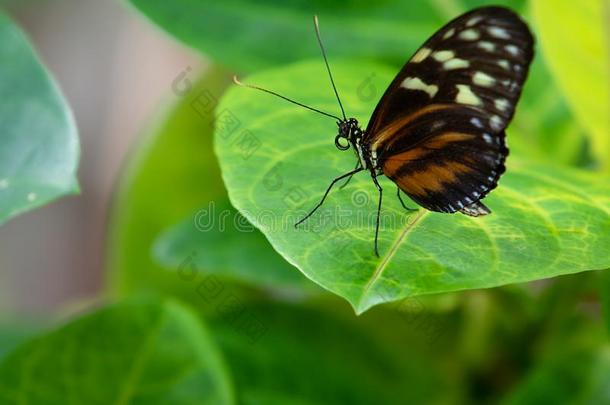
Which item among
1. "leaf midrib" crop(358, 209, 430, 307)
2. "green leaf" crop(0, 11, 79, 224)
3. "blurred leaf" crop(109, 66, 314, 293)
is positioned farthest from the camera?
"blurred leaf" crop(109, 66, 314, 293)

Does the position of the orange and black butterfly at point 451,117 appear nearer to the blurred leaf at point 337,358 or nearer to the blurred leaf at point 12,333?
the blurred leaf at point 337,358

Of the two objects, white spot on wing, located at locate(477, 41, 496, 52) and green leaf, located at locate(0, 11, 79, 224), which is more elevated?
white spot on wing, located at locate(477, 41, 496, 52)

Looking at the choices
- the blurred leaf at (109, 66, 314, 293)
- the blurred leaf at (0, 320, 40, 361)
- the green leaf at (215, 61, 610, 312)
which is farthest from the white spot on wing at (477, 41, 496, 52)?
the blurred leaf at (0, 320, 40, 361)

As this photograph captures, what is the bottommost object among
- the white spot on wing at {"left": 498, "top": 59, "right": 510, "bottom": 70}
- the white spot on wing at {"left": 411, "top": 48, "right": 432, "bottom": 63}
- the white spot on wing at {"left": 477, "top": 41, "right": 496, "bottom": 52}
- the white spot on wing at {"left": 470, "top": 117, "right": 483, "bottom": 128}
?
the white spot on wing at {"left": 470, "top": 117, "right": 483, "bottom": 128}

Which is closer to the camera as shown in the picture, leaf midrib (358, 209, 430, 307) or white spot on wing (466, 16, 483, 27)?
leaf midrib (358, 209, 430, 307)

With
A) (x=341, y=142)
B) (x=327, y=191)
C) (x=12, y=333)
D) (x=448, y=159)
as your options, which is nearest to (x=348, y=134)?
(x=341, y=142)

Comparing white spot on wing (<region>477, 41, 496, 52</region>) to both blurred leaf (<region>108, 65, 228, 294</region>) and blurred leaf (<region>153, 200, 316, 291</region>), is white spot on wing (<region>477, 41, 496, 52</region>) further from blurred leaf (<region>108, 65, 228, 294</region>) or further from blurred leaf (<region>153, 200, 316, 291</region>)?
blurred leaf (<region>108, 65, 228, 294</region>)

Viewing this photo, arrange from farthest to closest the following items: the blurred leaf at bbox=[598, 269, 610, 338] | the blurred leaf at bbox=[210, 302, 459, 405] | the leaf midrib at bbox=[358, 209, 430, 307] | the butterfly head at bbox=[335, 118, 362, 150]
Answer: the blurred leaf at bbox=[210, 302, 459, 405] < the butterfly head at bbox=[335, 118, 362, 150] < the blurred leaf at bbox=[598, 269, 610, 338] < the leaf midrib at bbox=[358, 209, 430, 307]
